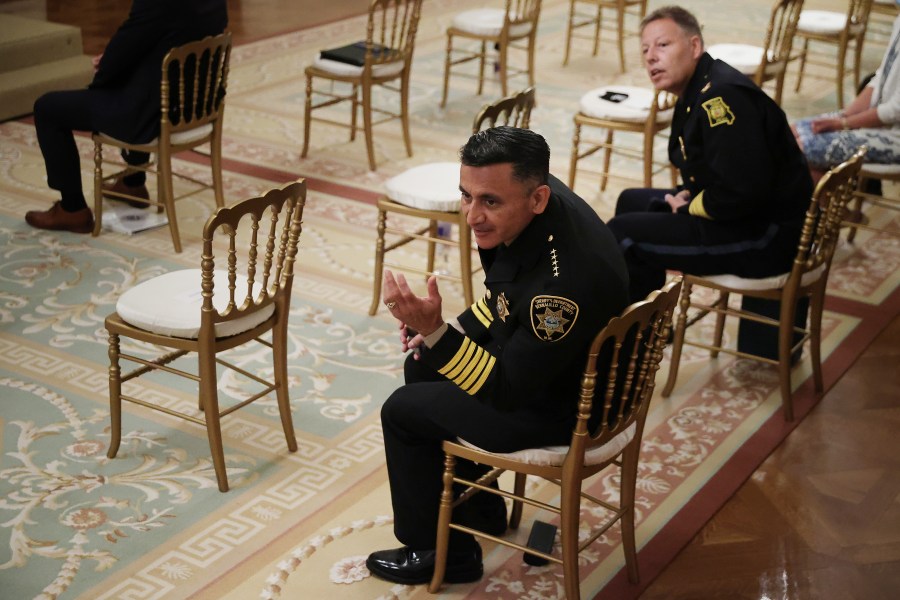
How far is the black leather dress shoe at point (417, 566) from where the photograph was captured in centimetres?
296

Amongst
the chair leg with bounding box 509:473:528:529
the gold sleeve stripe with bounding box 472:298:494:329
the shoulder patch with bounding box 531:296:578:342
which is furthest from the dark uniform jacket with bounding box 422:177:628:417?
the chair leg with bounding box 509:473:528:529

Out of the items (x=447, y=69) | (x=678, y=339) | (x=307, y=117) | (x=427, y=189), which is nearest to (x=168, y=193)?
(x=427, y=189)

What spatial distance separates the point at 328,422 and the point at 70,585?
107 centimetres

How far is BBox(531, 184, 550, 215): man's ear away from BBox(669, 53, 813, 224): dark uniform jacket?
51.3 inches

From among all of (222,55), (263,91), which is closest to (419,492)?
(222,55)

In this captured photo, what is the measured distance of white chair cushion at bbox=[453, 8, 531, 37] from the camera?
7250mm

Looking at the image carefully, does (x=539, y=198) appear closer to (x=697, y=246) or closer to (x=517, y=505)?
(x=517, y=505)

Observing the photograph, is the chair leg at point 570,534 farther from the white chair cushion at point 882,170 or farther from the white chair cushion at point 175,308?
the white chair cushion at point 882,170

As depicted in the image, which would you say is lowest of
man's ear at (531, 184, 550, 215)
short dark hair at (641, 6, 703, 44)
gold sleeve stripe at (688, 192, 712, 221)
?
gold sleeve stripe at (688, 192, 712, 221)

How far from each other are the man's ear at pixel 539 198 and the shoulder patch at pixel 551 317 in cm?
22

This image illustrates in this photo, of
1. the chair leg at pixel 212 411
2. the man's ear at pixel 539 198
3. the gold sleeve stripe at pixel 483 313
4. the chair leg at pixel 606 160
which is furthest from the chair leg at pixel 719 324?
the chair leg at pixel 212 411

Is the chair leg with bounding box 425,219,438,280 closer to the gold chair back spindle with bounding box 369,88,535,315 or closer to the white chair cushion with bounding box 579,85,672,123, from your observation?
the gold chair back spindle with bounding box 369,88,535,315

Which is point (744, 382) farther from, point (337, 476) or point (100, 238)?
point (100, 238)

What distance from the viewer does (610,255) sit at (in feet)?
8.55
